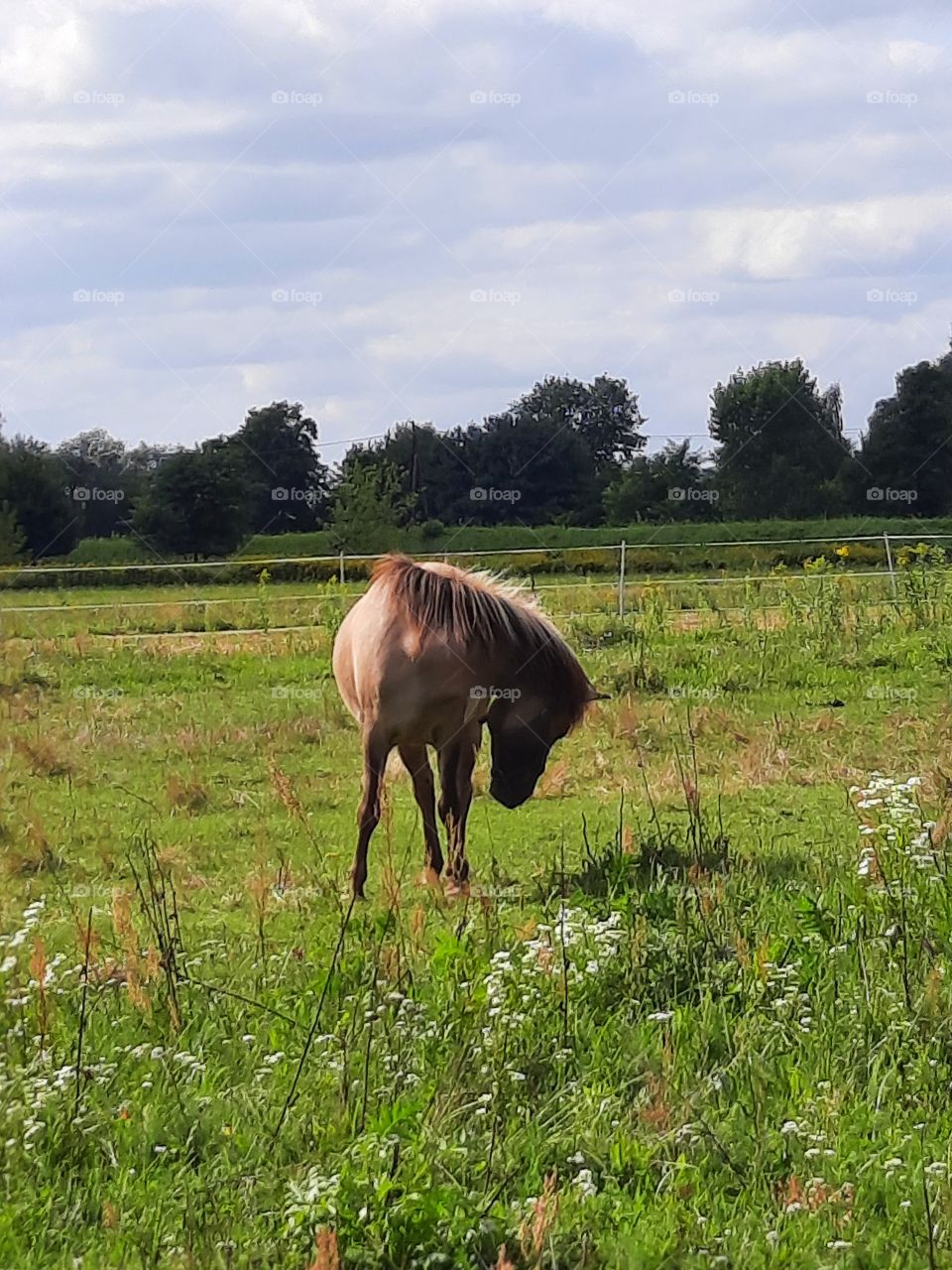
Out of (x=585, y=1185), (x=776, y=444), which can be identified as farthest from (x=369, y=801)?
(x=776, y=444)

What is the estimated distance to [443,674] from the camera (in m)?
7.22

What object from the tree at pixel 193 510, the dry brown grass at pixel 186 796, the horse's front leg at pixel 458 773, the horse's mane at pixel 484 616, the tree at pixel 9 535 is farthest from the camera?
the tree at pixel 193 510

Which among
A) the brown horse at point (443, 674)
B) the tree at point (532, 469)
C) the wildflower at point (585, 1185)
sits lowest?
the wildflower at point (585, 1185)

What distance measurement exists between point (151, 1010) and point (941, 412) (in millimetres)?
47427

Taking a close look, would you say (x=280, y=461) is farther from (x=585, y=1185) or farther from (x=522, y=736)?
(x=585, y=1185)

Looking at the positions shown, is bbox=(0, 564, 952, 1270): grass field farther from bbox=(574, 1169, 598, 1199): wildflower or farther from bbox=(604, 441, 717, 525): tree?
bbox=(604, 441, 717, 525): tree

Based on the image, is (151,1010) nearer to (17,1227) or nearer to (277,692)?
(17,1227)

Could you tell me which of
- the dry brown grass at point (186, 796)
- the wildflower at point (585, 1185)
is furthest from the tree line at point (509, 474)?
the wildflower at point (585, 1185)

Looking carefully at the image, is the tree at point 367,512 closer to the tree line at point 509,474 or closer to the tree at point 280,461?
the tree line at point 509,474

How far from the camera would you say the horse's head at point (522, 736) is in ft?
25.4

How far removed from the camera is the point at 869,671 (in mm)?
12969

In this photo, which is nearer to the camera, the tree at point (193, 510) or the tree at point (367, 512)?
the tree at point (367, 512)

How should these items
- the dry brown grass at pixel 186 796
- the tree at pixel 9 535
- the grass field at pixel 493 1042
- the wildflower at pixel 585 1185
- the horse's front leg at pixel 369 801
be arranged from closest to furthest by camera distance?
the grass field at pixel 493 1042, the wildflower at pixel 585 1185, the horse's front leg at pixel 369 801, the dry brown grass at pixel 186 796, the tree at pixel 9 535

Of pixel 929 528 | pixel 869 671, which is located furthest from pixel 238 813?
pixel 929 528
